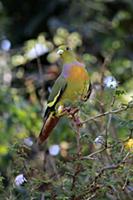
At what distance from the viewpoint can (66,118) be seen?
11.5ft

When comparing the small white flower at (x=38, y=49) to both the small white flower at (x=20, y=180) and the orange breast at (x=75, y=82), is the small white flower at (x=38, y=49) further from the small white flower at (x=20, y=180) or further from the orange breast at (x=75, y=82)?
the small white flower at (x=20, y=180)

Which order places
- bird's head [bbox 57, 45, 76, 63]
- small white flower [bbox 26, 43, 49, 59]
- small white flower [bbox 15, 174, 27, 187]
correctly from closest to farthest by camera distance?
small white flower [bbox 15, 174, 27, 187], bird's head [bbox 57, 45, 76, 63], small white flower [bbox 26, 43, 49, 59]

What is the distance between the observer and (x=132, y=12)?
7188 millimetres

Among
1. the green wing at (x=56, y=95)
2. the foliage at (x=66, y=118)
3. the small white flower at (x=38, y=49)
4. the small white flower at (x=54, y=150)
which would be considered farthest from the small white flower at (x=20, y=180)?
the small white flower at (x=38, y=49)

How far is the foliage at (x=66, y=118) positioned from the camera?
243cm

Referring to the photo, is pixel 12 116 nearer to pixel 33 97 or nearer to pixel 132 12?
pixel 33 97

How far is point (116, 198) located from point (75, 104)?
415 millimetres

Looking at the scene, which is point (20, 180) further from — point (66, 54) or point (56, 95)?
point (66, 54)

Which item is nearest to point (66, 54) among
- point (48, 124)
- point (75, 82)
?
point (75, 82)

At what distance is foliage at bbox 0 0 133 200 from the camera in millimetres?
2428

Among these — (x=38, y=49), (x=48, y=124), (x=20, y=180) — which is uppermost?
(x=38, y=49)

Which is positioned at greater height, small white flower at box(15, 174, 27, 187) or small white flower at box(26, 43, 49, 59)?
small white flower at box(26, 43, 49, 59)

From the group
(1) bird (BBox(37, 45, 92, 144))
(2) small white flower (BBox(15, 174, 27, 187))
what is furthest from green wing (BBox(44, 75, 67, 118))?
(2) small white flower (BBox(15, 174, 27, 187))

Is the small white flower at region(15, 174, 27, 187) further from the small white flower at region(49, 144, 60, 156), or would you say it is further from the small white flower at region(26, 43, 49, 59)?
the small white flower at region(26, 43, 49, 59)
